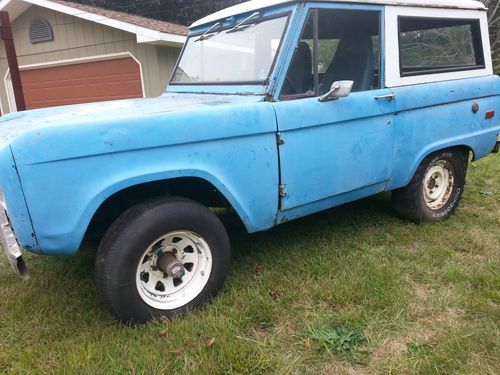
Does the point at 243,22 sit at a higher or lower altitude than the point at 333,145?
higher

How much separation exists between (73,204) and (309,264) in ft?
5.89

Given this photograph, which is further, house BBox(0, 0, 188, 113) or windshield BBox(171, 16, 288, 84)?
house BBox(0, 0, 188, 113)

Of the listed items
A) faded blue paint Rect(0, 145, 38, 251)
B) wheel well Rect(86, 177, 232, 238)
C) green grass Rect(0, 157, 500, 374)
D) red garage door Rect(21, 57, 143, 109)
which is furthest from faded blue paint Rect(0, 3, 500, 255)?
red garage door Rect(21, 57, 143, 109)

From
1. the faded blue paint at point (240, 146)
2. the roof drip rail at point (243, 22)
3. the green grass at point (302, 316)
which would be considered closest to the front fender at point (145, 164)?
the faded blue paint at point (240, 146)

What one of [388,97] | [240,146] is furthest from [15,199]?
[388,97]

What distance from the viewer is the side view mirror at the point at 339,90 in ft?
9.37

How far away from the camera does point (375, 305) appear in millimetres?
2713

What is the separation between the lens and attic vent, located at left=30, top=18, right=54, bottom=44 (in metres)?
11.3

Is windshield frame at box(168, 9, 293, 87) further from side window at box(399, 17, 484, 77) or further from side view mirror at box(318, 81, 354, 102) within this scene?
side window at box(399, 17, 484, 77)

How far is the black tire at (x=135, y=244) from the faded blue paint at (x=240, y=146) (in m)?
0.20

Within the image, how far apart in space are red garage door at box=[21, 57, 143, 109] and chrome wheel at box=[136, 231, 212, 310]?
27.1 ft

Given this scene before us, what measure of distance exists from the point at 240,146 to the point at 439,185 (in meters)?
2.45

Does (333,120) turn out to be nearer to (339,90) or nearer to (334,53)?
(339,90)

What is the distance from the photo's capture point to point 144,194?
271 centimetres
